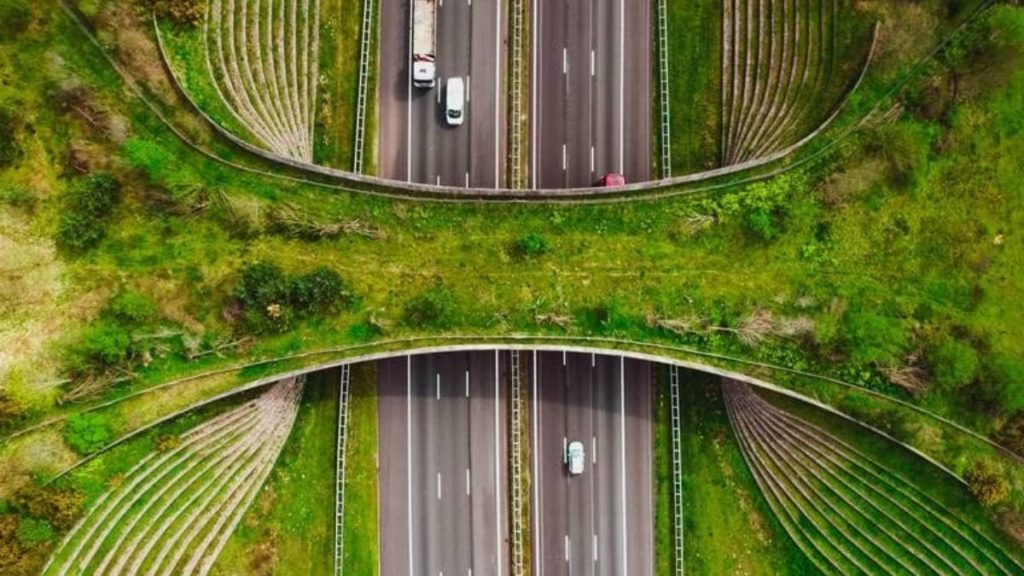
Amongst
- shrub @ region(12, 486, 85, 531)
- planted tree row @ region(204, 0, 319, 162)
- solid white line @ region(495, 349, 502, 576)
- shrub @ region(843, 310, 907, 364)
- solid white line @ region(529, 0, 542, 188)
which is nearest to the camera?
shrub @ region(12, 486, 85, 531)

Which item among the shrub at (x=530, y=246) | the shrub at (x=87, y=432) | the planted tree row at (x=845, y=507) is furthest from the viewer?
the planted tree row at (x=845, y=507)

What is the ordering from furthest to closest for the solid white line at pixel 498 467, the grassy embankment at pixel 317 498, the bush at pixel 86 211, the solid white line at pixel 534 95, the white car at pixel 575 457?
the solid white line at pixel 534 95, the solid white line at pixel 498 467, the white car at pixel 575 457, the grassy embankment at pixel 317 498, the bush at pixel 86 211

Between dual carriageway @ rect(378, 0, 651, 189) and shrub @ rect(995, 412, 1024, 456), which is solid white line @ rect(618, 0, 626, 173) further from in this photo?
shrub @ rect(995, 412, 1024, 456)

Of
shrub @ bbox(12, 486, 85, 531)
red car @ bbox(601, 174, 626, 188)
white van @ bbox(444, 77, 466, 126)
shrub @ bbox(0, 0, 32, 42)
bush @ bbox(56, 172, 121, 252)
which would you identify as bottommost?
shrub @ bbox(12, 486, 85, 531)

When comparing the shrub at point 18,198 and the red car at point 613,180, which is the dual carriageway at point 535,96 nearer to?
the red car at point 613,180

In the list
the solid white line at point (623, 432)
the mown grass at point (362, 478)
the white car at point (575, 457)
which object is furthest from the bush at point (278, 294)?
the solid white line at point (623, 432)

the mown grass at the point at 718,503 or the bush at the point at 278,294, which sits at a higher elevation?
the bush at the point at 278,294

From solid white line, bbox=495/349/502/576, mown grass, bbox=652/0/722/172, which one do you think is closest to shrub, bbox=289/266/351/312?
solid white line, bbox=495/349/502/576
